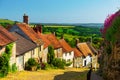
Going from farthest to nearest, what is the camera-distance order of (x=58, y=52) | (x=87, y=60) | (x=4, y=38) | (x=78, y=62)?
(x=87, y=60)
(x=78, y=62)
(x=58, y=52)
(x=4, y=38)

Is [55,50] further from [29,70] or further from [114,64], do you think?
[114,64]

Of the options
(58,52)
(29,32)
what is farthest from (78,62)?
(29,32)

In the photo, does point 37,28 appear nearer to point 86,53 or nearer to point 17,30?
point 17,30

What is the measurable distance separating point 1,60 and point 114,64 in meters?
19.0

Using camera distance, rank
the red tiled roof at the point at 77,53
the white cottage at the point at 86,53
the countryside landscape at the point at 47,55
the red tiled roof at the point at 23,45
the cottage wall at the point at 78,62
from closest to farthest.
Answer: the countryside landscape at the point at 47,55, the red tiled roof at the point at 23,45, the cottage wall at the point at 78,62, the red tiled roof at the point at 77,53, the white cottage at the point at 86,53

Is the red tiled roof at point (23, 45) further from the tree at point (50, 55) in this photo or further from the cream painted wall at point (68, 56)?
the cream painted wall at point (68, 56)

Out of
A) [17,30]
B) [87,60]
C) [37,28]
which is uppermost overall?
[37,28]

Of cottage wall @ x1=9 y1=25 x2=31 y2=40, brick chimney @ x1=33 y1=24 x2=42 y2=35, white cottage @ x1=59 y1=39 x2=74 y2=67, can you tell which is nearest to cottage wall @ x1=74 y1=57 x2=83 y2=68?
white cottage @ x1=59 y1=39 x2=74 y2=67

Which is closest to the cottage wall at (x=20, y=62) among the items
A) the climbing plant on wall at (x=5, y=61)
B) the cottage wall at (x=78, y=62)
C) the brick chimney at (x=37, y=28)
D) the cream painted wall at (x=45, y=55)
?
the climbing plant on wall at (x=5, y=61)

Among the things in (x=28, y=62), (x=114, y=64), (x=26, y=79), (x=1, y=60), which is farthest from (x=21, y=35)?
(x=114, y=64)

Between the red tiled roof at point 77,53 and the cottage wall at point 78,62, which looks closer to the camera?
the cottage wall at point 78,62

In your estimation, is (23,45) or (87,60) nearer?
(23,45)

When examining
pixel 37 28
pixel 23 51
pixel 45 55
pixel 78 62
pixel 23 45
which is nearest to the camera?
pixel 23 51

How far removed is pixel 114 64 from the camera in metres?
17.8
